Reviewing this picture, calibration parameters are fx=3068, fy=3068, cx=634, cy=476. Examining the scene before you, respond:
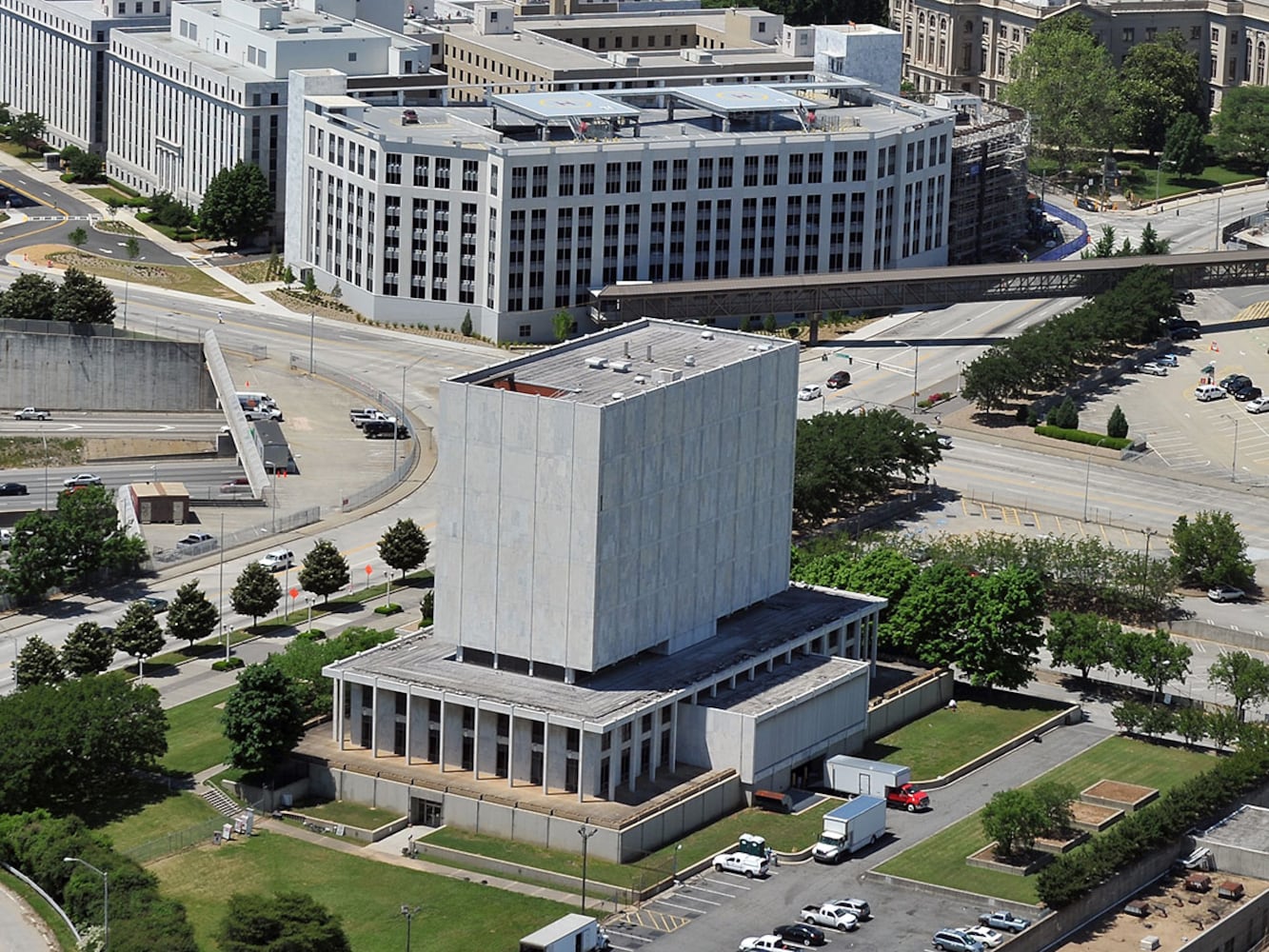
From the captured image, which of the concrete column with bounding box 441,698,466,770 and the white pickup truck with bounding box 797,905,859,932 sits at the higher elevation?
the concrete column with bounding box 441,698,466,770

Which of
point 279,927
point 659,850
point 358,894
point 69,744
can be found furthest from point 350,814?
point 279,927

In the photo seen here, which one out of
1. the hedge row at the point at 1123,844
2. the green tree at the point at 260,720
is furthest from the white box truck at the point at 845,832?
the green tree at the point at 260,720

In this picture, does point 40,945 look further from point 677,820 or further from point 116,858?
point 677,820

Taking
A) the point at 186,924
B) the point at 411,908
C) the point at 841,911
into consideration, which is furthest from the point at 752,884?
the point at 186,924

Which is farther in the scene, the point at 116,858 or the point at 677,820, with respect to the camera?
the point at 677,820

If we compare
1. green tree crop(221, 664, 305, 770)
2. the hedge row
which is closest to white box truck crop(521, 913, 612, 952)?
green tree crop(221, 664, 305, 770)

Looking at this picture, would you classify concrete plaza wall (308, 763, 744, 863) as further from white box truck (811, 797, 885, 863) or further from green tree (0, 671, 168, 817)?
green tree (0, 671, 168, 817)
